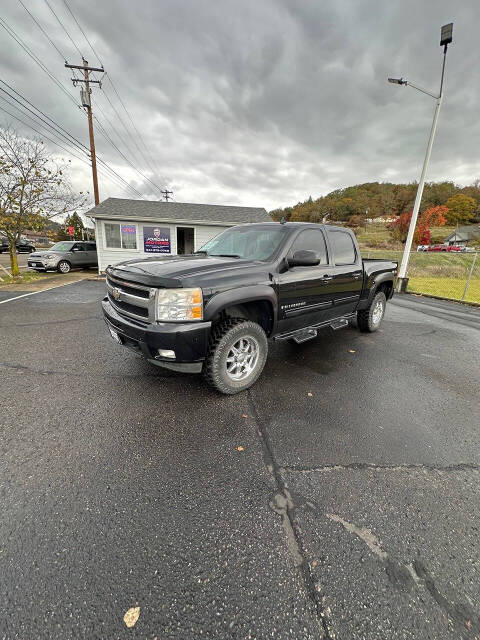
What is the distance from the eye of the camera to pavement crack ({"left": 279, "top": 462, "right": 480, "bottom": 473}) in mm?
Result: 2088

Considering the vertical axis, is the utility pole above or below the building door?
above

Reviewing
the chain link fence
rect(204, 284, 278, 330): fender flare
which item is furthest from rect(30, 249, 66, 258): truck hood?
the chain link fence

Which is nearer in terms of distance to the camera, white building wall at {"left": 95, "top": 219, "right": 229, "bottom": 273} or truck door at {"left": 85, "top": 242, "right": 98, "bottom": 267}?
white building wall at {"left": 95, "top": 219, "right": 229, "bottom": 273}

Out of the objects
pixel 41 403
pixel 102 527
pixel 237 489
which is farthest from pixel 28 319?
pixel 237 489

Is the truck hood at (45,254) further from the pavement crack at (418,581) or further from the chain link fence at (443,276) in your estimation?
the chain link fence at (443,276)

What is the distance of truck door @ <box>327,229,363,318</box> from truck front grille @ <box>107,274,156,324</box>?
276cm

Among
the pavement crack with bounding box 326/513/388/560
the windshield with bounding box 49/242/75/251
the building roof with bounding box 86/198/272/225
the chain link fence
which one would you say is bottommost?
the pavement crack with bounding box 326/513/388/560

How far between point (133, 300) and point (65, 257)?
13650mm

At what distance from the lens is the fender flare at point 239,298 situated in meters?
2.63

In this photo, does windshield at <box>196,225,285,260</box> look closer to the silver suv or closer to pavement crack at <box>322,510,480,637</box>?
pavement crack at <box>322,510,480,637</box>

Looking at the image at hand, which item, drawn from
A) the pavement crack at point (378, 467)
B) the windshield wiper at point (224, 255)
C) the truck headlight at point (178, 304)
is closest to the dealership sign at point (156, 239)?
the windshield wiper at point (224, 255)

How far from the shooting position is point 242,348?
3.11m

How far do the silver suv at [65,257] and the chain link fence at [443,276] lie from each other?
1611 centimetres

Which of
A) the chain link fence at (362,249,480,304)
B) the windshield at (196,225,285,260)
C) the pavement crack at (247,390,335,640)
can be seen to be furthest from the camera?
the chain link fence at (362,249,480,304)
